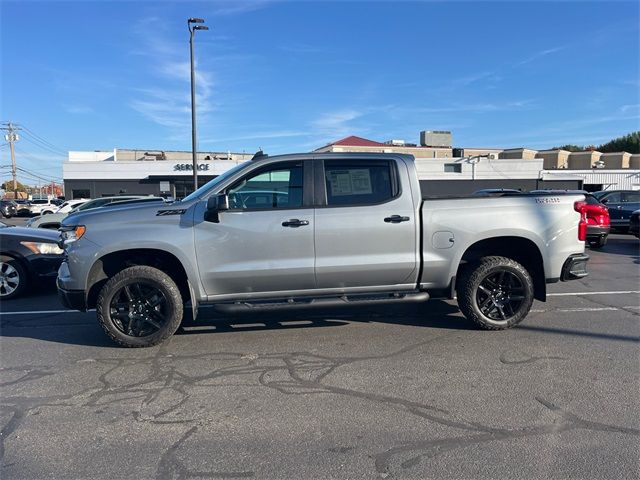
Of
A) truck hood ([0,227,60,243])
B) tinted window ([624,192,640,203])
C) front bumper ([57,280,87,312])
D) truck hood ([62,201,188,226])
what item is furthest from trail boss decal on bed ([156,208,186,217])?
tinted window ([624,192,640,203])

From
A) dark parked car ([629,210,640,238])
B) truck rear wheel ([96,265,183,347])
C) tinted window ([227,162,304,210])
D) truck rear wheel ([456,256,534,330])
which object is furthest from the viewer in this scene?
dark parked car ([629,210,640,238])

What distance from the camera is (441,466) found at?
2938 millimetres

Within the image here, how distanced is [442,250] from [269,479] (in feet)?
10.9

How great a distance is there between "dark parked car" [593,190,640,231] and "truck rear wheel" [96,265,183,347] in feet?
53.5

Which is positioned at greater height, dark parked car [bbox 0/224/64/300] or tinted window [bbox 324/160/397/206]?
tinted window [bbox 324/160/397/206]

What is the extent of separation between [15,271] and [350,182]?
19.3ft

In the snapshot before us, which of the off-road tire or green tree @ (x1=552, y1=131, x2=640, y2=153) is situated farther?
green tree @ (x1=552, y1=131, x2=640, y2=153)

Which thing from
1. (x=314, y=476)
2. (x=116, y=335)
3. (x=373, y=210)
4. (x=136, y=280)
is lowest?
(x=314, y=476)

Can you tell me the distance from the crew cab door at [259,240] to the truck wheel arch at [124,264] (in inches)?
16.2

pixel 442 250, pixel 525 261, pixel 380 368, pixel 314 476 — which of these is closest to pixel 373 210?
pixel 442 250

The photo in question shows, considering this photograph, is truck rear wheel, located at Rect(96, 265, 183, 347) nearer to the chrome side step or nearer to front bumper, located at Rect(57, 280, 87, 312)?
front bumper, located at Rect(57, 280, 87, 312)

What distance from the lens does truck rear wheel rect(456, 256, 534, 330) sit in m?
5.52

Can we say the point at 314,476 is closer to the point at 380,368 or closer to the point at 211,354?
the point at 380,368

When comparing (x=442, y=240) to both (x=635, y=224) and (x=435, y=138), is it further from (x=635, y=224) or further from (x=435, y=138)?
(x=435, y=138)
